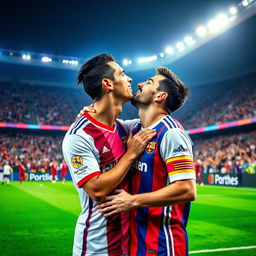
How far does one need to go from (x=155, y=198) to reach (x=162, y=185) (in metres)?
0.23

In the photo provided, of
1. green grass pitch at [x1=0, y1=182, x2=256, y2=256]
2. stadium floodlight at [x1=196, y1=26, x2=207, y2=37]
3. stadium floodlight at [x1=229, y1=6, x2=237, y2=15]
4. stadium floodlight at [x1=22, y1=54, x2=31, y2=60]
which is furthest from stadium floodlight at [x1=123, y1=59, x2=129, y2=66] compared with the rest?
green grass pitch at [x1=0, y1=182, x2=256, y2=256]

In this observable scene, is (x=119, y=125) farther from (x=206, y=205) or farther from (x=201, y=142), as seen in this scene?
(x=201, y=142)

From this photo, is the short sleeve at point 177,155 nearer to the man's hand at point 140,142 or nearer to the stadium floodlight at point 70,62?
the man's hand at point 140,142

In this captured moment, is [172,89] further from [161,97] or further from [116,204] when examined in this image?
[116,204]

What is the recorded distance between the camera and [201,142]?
119ft

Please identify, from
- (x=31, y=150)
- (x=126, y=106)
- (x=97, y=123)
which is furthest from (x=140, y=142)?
(x=126, y=106)

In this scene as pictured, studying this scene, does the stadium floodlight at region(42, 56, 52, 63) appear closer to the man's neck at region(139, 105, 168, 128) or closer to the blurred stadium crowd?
the blurred stadium crowd

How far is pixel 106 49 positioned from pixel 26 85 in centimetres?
1312

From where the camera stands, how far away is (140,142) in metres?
2.56

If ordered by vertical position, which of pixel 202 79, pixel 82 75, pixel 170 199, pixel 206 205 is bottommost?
pixel 206 205

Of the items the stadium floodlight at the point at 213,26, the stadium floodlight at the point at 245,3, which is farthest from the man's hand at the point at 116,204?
the stadium floodlight at the point at 213,26

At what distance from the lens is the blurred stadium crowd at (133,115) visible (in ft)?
92.6

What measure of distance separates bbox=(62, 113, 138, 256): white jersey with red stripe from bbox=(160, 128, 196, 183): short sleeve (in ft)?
1.56

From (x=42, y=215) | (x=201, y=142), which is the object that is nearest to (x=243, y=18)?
(x=201, y=142)
